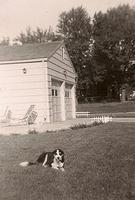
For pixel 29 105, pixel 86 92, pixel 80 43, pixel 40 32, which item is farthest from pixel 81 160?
pixel 40 32

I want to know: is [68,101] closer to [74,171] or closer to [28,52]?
[28,52]

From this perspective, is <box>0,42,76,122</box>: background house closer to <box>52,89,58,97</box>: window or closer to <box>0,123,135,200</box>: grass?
<box>52,89,58,97</box>: window

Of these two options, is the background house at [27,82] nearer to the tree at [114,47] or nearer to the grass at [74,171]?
the grass at [74,171]

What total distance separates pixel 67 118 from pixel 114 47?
2626cm

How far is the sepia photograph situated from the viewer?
283 inches

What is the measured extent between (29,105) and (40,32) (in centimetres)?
4068

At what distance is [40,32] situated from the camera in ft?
194

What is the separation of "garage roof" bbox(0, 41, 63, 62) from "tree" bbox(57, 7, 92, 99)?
1545cm

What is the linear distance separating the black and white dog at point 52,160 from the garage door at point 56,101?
37.7 ft

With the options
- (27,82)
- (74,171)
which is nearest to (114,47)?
(27,82)

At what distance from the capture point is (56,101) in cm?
2180

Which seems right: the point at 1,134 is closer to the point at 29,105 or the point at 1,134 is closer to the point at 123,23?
the point at 29,105

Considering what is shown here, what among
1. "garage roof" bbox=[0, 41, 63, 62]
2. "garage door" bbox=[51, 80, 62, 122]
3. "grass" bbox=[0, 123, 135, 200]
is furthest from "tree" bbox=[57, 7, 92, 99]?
"grass" bbox=[0, 123, 135, 200]

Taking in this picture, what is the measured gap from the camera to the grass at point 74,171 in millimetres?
6512
